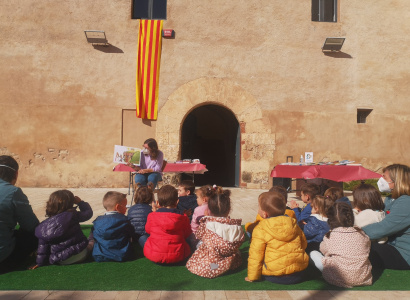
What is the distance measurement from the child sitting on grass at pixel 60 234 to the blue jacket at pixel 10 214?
18 centimetres

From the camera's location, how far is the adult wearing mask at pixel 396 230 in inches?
121

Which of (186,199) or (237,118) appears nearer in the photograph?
(186,199)

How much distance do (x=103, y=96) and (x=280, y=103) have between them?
4743 millimetres

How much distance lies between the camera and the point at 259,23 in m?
9.34

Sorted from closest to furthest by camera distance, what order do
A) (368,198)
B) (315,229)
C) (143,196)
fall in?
(368,198), (315,229), (143,196)

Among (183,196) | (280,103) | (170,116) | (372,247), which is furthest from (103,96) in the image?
(372,247)

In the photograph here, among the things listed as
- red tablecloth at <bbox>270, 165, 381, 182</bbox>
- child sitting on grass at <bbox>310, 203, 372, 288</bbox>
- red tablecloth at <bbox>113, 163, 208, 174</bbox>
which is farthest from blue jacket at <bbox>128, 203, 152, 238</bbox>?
red tablecloth at <bbox>113, 163, 208, 174</bbox>

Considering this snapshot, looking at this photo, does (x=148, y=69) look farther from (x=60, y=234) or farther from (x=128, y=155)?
(x=60, y=234)

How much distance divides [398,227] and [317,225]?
0.75 m

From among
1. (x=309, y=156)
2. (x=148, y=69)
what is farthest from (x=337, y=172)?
(x=148, y=69)

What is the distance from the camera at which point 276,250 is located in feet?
9.25

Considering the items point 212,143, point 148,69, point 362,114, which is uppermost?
point 148,69

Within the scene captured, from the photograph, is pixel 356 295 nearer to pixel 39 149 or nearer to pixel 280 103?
pixel 280 103

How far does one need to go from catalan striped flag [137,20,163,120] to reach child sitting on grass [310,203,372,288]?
6.82 metres
